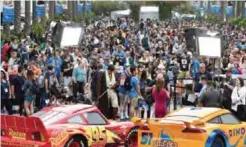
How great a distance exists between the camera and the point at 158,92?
16422 millimetres

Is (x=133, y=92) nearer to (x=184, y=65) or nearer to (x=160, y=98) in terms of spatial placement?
(x=160, y=98)

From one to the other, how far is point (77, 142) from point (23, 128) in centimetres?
126

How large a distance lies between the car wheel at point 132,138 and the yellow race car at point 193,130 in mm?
716

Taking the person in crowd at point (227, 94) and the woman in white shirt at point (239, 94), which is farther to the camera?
the person in crowd at point (227, 94)

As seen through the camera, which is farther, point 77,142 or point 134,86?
point 134,86

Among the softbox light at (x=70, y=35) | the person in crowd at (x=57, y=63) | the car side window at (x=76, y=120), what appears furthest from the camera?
the person in crowd at (x=57, y=63)

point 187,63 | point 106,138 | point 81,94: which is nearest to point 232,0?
point 187,63

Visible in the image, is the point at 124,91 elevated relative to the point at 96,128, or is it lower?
lower

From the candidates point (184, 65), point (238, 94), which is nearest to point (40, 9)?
point (184, 65)

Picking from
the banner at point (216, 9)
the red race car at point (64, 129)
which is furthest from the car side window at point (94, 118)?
the banner at point (216, 9)

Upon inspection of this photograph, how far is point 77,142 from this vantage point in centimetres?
1438

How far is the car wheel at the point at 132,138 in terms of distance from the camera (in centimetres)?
1579

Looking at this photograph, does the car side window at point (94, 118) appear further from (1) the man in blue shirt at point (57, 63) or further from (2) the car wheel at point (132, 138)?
(1) the man in blue shirt at point (57, 63)

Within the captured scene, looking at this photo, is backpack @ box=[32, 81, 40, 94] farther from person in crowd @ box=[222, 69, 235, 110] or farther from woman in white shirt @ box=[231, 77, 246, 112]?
woman in white shirt @ box=[231, 77, 246, 112]
